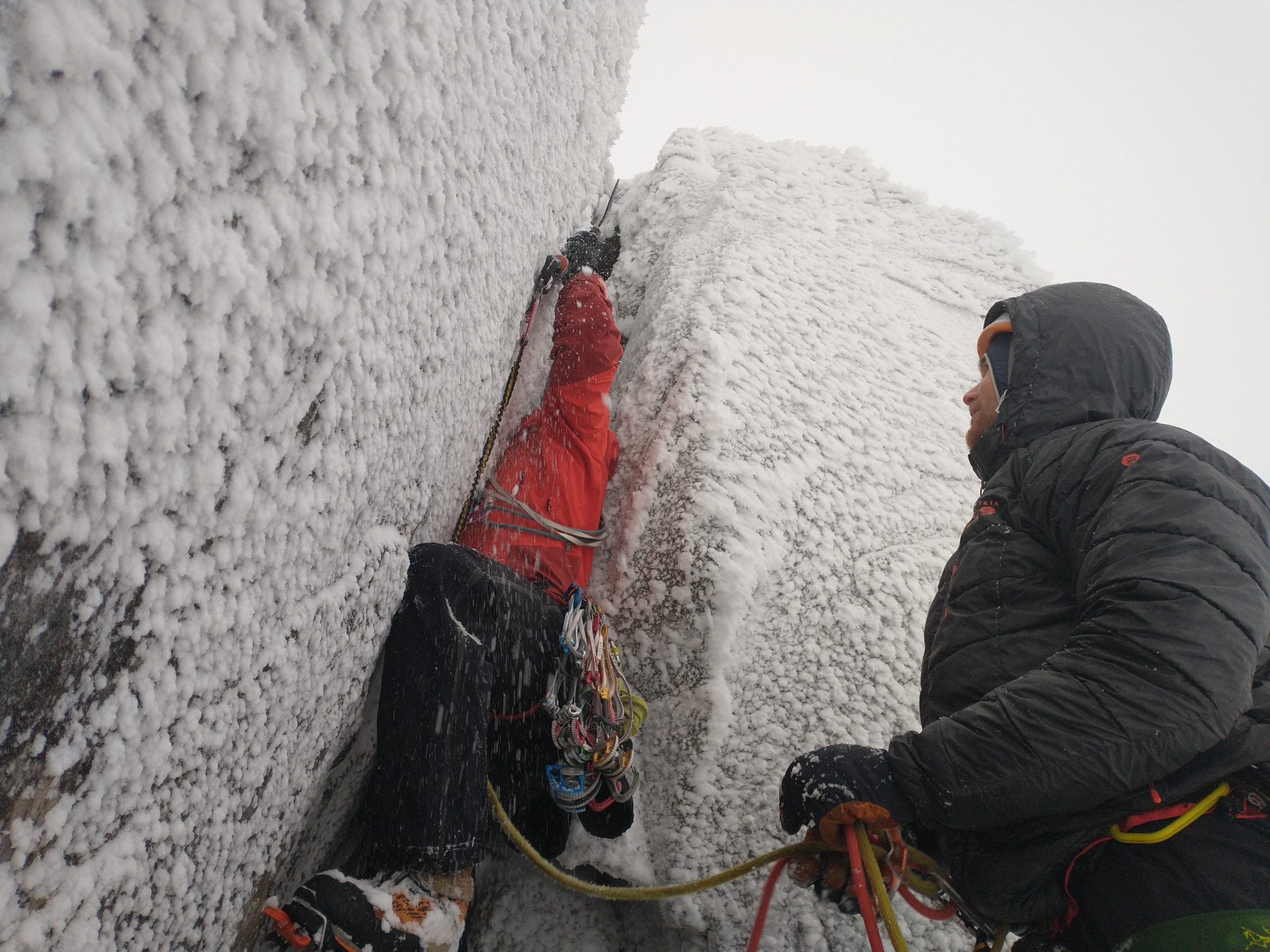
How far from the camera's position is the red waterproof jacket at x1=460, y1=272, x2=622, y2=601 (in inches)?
67.8

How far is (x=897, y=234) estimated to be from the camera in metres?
2.63

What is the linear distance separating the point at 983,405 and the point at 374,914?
1530 mm

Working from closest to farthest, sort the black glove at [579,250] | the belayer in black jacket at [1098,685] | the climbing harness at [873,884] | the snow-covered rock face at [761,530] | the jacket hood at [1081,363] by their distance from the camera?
1. the belayer in black jacket at [1098,685]
2. the climbing harness at [873,884]
3. the jacket hood at [1081,363]
4. the snow-covered rock face at [761,530]
5. the black glove at [579,250]

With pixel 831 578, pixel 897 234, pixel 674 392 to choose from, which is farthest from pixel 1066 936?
pixel 897 234

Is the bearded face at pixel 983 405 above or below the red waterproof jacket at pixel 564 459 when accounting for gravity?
above

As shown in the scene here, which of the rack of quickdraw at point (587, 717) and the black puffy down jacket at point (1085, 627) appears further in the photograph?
the rack of quickdraw at point (587, 717)

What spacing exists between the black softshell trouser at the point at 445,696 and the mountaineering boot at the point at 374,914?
5 cm

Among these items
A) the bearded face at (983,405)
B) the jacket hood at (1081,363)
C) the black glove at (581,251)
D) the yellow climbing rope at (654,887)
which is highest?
the jacket hood at (1081,363)

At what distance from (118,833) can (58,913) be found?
8 centimetres

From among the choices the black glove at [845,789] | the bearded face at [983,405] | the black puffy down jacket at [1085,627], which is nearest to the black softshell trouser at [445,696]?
the black glove at [845,789]

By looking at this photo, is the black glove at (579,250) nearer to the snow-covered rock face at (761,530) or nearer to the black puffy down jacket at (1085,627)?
the snow-covered rock face at (761,530)

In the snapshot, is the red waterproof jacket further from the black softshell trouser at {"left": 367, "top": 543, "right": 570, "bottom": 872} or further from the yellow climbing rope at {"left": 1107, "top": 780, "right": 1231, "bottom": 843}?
the yellow climbing rope at {"left": 1107, "top": 780, "right": 1231, "bottom": 843}

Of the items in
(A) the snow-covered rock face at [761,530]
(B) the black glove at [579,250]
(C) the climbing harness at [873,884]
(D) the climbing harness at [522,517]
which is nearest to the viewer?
(C) the climbing harness at [873,884]

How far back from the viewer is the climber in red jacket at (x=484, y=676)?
1.06m
